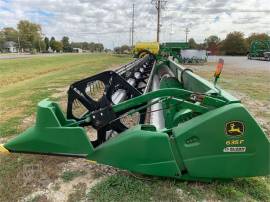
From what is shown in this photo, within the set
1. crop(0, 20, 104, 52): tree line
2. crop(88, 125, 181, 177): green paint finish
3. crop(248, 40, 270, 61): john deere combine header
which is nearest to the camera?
crop(88, 125, 181, 177): green paint finish

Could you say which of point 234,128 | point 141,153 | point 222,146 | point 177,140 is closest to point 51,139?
point 141,153

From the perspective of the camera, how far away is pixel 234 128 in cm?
271

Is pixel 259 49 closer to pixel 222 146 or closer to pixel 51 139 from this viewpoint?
pixel 222 146

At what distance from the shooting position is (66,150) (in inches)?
118

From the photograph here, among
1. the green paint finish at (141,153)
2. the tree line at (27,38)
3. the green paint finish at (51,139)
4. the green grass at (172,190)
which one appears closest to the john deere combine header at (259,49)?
the green grass at (172,190)

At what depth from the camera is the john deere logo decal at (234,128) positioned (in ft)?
8.85

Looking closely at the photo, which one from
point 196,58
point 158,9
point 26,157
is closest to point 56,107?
point 26,157

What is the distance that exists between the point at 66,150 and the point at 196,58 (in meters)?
25.8

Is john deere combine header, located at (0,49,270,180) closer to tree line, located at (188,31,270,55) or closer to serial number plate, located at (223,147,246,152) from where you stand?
serial number plate, located at (223,147,246,152)

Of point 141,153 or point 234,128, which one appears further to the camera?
point 141,153

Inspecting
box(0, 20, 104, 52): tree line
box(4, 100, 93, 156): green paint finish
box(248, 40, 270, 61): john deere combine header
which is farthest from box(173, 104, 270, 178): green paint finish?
box(0, 20, 104, 52): tree line

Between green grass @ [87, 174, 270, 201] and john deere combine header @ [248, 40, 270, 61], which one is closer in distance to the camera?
green grass @ [87, 174, 270, 201]

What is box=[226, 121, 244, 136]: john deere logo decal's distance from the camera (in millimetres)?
2699

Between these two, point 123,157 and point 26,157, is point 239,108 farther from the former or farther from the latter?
point 26,157
